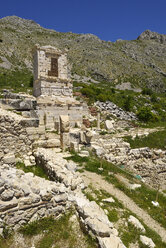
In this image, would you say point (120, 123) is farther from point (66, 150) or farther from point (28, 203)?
point (28, 203)

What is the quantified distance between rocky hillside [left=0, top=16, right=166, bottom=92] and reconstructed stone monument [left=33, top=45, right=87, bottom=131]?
1169 inches

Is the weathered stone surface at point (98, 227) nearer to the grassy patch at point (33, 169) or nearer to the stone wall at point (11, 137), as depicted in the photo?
the grassy patch at point (33, 169)

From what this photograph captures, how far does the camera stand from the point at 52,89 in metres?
14.6

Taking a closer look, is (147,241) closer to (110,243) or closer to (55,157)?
(110,243)

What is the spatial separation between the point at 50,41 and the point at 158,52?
57180mm

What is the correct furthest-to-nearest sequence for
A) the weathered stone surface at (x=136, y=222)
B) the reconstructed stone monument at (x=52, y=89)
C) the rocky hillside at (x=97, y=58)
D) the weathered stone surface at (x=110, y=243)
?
the rocky hillside at (x=97, y=58) < the reconstructed stone monument at (x=52, y=89) < the weathered stone surface at (x=136, y=222) < the weathered stone surface at (x=110, y=243)

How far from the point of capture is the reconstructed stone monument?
12.7 meters

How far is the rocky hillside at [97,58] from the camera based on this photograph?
168ft

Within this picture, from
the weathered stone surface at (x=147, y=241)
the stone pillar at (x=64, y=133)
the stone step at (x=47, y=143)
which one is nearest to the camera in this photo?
the weathered stone surface at (x=147, y=241)

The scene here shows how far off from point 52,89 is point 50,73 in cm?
169

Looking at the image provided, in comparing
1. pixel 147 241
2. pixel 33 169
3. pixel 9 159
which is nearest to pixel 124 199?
pixel 147 241

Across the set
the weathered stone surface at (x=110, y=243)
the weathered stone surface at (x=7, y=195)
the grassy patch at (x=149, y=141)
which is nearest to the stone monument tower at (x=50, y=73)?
the grassy patch at (x=149, y=141)

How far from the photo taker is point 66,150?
8.73 metres

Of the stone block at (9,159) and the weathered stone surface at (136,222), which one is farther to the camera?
the stone block at (9,159)
